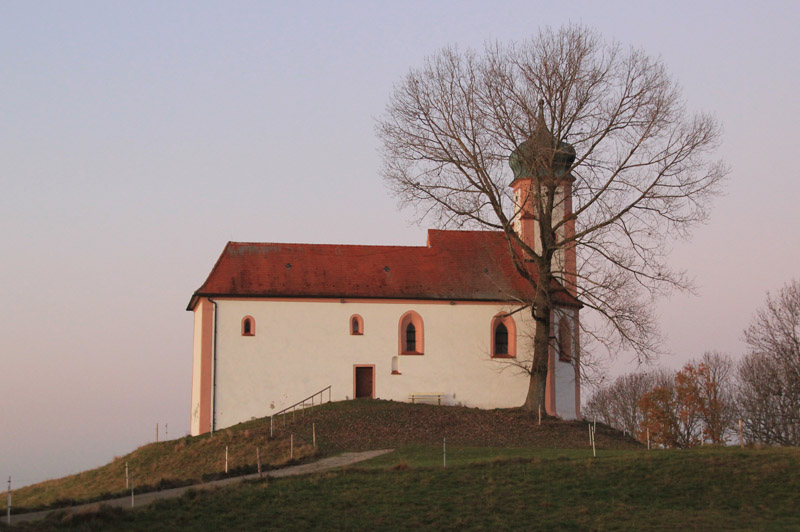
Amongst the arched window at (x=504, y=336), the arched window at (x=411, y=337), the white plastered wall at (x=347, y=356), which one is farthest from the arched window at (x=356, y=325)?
the arched window at (x=504, y=336)

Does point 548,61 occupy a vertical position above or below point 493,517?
above

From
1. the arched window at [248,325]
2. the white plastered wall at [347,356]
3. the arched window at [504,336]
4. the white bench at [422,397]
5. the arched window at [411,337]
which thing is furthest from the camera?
the arched window at [504,336]

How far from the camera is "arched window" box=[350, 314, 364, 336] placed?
39.0 m

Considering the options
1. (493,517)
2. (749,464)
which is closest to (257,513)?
(493,517)

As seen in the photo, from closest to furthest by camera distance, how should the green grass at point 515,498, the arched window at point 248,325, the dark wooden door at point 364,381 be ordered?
the green grass at point 515,498
the arched window at point 248,325
the dark wooden door at point 364,381

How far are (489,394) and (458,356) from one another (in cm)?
196

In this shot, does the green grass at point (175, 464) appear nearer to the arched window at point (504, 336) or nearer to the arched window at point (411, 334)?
the arched window at point (411, 334)

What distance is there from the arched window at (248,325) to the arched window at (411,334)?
580 centimetres

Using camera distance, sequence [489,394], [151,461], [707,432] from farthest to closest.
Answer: [707,432]
[489,394]
[151,461]

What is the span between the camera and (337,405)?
3666 cm

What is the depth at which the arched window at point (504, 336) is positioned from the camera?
3978cm

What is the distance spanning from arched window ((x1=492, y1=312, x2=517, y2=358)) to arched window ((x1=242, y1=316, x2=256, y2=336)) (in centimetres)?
964

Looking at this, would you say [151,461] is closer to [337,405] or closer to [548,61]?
[337,405]

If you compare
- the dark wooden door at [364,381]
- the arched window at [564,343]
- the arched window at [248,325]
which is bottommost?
the dark wooden door at [364,381]
